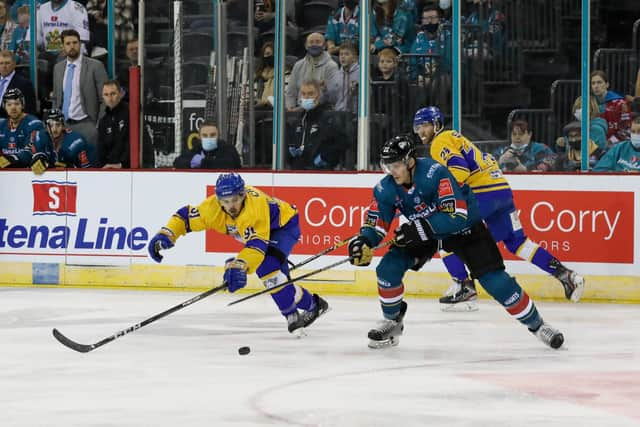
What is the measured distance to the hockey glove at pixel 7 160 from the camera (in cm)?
991

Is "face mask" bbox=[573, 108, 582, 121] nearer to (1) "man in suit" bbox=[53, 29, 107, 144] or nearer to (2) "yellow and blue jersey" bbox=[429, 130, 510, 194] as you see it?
(2) "yellow and blue jersey" bbox=[429, 130, 510, 194]

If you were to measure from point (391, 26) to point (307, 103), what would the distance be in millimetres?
838

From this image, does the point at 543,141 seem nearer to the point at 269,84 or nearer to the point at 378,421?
the point at 269,84

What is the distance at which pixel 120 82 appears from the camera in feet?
33.4

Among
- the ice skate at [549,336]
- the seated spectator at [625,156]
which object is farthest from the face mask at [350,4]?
the ice skate at [549,336]

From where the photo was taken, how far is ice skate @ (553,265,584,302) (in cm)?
778

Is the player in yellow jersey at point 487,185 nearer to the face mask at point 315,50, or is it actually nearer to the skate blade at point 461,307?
the skate blade at point 461,307

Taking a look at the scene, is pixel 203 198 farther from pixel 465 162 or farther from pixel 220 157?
pixel 465 162

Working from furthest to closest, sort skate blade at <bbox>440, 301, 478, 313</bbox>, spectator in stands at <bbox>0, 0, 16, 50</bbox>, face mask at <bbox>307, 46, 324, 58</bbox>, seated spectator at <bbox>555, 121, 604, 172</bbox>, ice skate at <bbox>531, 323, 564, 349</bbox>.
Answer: spectator in stands at <bbox>0, 0, 16, 50</bbox>
face mask at <bbox>307, 46, 324, 58</bbox>
seated spectator at <bbox>555, 121, 604, 172</bbox>
skate blade at <bbox>440, 301, 478, 313</bbox>
ice skate at <bbox>531, 323, 564, 349</bbox>

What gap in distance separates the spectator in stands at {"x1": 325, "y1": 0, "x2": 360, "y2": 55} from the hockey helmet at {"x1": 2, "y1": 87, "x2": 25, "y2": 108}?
2.44m

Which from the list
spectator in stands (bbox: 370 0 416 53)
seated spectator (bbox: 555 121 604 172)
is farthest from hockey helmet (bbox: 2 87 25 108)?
seated spectator (bbox: 555 121 604 172)

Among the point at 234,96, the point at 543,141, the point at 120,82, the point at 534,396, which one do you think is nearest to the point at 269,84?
the point at 234,96

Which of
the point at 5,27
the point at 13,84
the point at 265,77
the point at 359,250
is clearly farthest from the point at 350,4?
the point at 359,250

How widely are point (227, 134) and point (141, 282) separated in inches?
50.6
